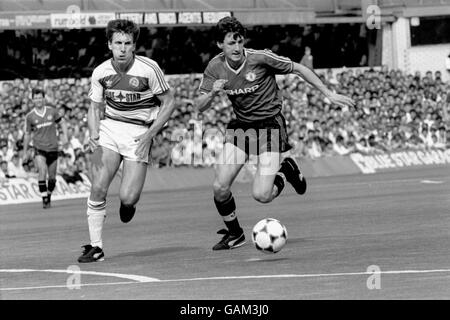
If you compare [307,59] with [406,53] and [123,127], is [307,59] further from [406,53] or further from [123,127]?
[123,127]

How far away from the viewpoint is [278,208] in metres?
22.7

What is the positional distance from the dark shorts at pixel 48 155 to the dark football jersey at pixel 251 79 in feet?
44.2

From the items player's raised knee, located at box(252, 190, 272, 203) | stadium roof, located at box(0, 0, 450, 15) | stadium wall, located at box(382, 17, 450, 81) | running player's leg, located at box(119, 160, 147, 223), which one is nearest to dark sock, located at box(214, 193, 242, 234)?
player's raised knee, located at box(252, 190, 272, 203)

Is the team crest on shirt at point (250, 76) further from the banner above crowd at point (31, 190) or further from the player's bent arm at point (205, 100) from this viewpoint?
the banner above crowd at point (31, 190)

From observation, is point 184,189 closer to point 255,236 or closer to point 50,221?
point 50,221

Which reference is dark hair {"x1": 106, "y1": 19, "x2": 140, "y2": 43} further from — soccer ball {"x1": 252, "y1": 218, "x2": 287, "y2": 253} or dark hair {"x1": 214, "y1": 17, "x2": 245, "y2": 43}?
soccer ball {"x1": 252, "y1": 218, "x2": 287, "y2": 253}

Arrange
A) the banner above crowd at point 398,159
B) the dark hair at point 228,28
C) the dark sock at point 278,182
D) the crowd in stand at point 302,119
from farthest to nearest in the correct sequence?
the banner above crowd at point 398,159
the crowd in stand at point 302,119
the dark sock at point 278,182
the dark hair at point 228,28

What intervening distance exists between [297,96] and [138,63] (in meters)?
24.6

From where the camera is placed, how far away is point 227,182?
47.4 ft

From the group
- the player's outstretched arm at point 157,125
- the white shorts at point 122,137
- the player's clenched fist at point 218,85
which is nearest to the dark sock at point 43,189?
the white shorts at point 122,137

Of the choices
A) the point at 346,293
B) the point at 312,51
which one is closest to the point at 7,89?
the point at 312,51

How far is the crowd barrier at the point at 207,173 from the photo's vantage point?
1197 inches

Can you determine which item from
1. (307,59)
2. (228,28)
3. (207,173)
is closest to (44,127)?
(207,173)

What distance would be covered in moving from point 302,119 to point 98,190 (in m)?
23.8
